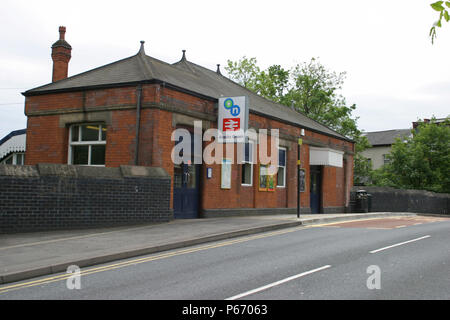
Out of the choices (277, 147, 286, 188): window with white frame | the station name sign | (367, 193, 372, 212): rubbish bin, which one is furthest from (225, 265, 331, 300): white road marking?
(367, 193, 372, 212): rubbish bin

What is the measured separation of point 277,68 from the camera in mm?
44312

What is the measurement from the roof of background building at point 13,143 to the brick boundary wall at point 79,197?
13.4m

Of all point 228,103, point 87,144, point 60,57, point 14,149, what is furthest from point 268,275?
point 14,149

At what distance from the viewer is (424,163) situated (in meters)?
41.9

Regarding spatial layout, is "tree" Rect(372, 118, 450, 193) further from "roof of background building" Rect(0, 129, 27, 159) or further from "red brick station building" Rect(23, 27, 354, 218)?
"roof of background building" Rect(0, 129, 27, 159)

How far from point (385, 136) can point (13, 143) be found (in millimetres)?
49298

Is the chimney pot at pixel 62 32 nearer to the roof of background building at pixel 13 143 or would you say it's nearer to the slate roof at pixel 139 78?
the slate roof at pixel 139 78

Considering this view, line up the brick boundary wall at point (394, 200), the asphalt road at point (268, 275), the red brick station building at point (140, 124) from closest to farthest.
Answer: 1. the asphalt road at point (268, 275)
2. the red brick station building at point (140, 124)
3. the brick boundary wall at point (394, 200)

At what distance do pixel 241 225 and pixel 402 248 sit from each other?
18.0 feet

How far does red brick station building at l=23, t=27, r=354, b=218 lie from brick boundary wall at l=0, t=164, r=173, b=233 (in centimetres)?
119

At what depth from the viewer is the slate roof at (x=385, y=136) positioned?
60963mm

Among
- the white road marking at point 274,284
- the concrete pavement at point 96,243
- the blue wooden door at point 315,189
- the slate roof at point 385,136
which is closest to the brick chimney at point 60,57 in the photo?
the concrete pavement at point 96,243
